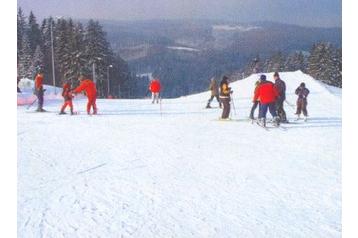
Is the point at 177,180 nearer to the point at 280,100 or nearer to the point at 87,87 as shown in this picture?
the point at 280,100

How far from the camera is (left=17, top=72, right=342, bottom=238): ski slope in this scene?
581cm

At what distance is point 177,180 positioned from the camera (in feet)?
23.9

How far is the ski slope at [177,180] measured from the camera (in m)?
5.81

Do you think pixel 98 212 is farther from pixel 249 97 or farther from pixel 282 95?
pixel 249 97

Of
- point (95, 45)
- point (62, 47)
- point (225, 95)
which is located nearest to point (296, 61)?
point (225, 95)

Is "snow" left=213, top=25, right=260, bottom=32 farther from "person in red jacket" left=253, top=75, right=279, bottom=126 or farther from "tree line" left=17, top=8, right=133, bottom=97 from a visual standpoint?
"person in red jacket" left=253, top=75, right=279, bottom=126

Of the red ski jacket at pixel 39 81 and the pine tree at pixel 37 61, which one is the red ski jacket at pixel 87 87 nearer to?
the red ski jacket at pixel 39 81

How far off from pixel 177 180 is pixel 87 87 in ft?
20.6

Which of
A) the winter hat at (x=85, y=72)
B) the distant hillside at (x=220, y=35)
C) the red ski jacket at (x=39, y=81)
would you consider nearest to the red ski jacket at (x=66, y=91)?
the red ski jacket at (x=39, y=81)

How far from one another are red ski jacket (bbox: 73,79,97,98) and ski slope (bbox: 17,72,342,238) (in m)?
1.08

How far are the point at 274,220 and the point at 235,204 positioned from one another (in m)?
0.57

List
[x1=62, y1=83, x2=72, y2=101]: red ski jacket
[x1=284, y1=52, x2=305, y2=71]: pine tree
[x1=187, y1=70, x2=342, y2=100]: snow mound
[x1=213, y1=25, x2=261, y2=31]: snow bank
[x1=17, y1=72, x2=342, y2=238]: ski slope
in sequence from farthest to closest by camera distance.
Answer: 1. [x1=187, y1=70, x2=342, y2=100]: snow mound
2. [x1=62, y1=83, x2=72, y2=101]: red ski jacket
3. [x1=284, y1=52, x2=305, y2=71]: pine tree
4. [x1=213, y1=25, x2=261, y2=31]: snow bank
5. [x1=17, y1=72, x2=342, y2=238]: ski slope

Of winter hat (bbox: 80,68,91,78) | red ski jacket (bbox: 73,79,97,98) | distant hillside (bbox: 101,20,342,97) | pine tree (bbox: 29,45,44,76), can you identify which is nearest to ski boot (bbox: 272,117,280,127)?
distant hillside (bbox: 101,20,342,97)
